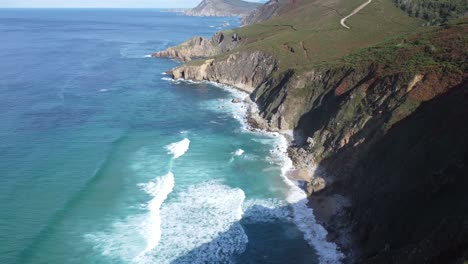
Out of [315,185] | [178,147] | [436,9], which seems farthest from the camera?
[436,9]

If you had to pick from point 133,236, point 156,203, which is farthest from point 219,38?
point 133,236

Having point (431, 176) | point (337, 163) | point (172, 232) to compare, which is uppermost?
point (431, 176)

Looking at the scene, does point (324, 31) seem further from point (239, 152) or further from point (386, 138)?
point (386, 138)

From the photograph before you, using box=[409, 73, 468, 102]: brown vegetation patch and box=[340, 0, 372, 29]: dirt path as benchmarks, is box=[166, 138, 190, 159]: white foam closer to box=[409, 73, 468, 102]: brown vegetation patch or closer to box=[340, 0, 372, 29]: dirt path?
box=[409, 73, 468, 102]: brown vegetation patch

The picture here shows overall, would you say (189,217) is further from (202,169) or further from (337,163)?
(337,163)

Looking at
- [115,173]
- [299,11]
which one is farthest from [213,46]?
[115,173]
